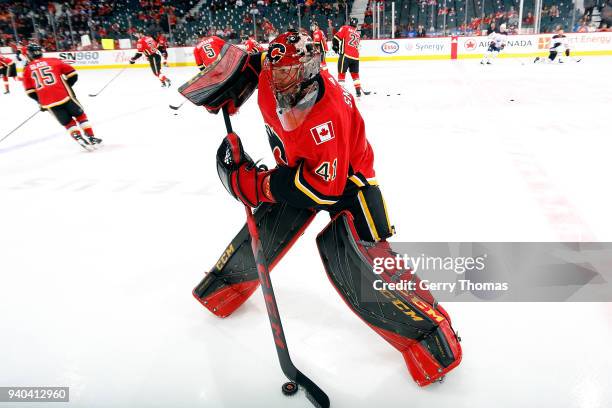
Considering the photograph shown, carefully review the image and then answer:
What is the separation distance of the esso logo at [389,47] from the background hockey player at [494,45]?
2.36 m

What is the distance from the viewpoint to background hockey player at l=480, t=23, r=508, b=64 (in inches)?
401

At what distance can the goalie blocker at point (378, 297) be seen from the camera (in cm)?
139

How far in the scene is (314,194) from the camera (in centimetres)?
125

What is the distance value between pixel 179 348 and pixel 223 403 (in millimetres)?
338

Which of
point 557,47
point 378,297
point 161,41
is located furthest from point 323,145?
point 161,41

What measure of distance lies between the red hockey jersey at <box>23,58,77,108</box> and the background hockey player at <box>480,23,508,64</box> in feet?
29.1

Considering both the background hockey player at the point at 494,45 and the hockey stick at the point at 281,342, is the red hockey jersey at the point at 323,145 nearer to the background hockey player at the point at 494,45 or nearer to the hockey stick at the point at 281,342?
the hockey stick at the point at 281,342

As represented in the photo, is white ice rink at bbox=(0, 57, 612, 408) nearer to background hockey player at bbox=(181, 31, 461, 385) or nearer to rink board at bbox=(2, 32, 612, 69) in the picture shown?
background hockey player at bbox=(181, 31, 461, 385)

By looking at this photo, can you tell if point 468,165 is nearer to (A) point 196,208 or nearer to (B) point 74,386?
(A) point 196,208

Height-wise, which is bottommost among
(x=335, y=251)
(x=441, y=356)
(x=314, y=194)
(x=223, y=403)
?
(x=223, y=403)

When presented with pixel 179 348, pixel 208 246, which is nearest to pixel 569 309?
pixel 179 348

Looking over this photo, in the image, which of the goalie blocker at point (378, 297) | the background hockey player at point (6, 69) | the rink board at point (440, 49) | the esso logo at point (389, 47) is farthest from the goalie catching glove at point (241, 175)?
the esso logo at point (389, 47)

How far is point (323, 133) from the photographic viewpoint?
1197 mm

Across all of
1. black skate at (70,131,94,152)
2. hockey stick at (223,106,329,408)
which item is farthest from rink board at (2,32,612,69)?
hockey stick at (223,106,329,408)
